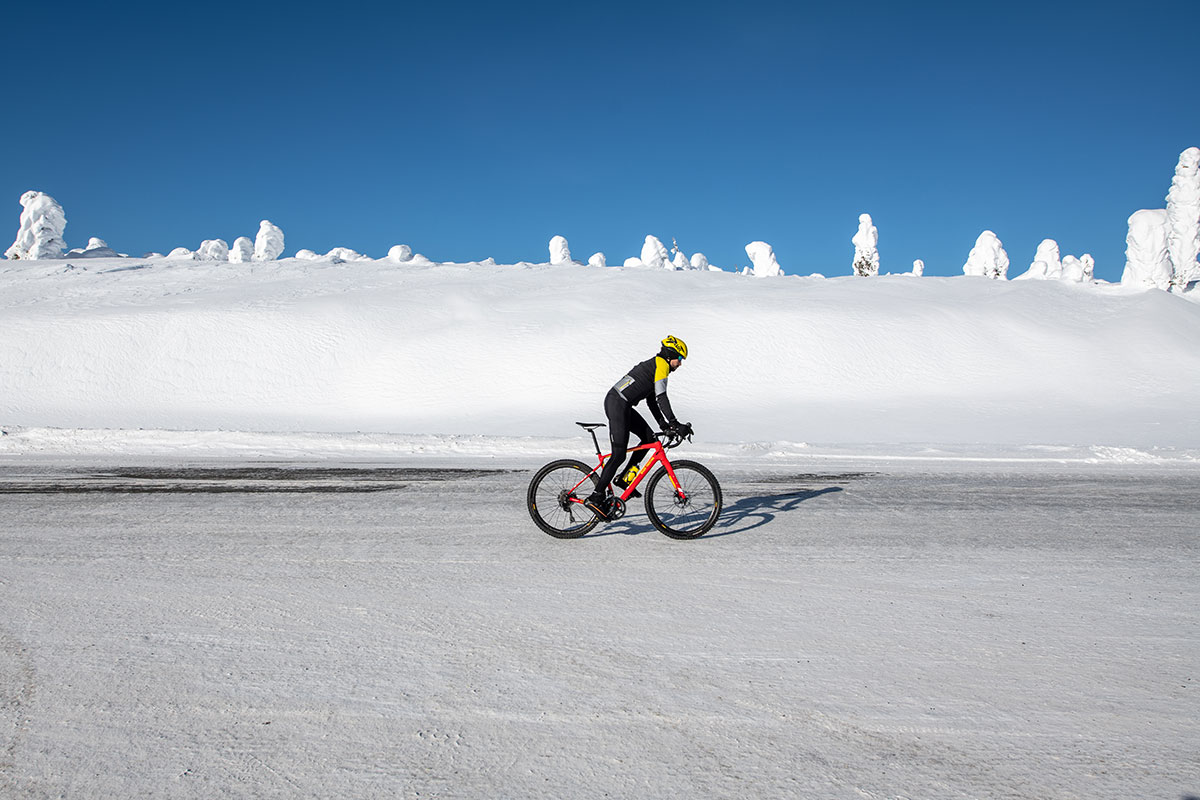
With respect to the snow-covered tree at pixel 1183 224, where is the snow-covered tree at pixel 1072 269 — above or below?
above

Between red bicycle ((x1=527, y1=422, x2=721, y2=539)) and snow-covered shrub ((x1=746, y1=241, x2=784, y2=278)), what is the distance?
4216 inches

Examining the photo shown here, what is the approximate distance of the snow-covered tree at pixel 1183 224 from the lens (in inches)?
2643

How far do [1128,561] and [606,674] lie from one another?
527cm

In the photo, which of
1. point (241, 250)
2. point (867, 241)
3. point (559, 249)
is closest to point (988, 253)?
point (867, 241)

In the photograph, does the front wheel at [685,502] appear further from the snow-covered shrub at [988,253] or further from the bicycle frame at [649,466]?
the snow-covered shrub at [988,253]

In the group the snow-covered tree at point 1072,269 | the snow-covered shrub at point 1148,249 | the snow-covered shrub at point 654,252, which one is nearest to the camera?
the snow-covered shrub at point 1148,249

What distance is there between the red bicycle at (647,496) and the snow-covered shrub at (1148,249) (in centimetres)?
7415

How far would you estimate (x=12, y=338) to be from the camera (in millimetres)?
31109

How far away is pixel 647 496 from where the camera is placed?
728 centimetres

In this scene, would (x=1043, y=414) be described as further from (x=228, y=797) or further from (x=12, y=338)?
(x=12, y=338)

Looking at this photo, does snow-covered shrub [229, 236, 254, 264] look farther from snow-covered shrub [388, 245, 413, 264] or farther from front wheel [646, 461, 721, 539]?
front wheel [646, 461, 721, 539]

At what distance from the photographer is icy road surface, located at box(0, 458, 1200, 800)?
2965mm

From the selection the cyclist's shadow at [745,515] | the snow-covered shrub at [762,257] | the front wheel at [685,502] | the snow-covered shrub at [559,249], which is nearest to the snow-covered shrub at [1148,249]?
the snow-covered shrub at [762,257]

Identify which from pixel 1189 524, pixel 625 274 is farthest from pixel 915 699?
pixel 625 274
